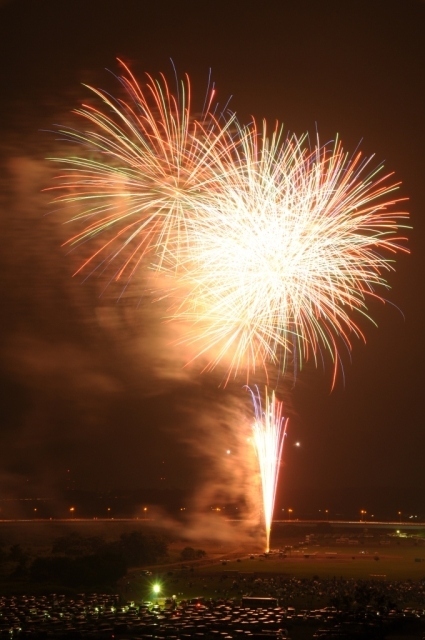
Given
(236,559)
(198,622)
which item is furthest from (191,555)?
(198,622)

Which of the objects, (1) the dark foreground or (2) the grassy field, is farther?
(2) the grassy field

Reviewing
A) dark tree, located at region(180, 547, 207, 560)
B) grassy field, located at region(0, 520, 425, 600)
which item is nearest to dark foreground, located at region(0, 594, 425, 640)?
grassy field, located at region(0, 520, 425, 600)

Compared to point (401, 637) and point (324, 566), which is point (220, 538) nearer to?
point (324, 566)

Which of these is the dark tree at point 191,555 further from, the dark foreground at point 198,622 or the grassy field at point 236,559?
the dark foreground at point 198,622

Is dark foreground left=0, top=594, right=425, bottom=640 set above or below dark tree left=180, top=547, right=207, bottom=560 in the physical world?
below

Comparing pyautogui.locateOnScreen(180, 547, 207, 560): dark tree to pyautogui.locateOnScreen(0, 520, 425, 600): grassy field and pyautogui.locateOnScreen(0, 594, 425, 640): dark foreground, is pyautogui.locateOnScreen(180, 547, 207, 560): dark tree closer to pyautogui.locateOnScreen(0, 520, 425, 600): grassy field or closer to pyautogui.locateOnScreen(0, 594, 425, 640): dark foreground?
pyautogui.locateOnScreen(0, 520, 425, 600): grassy field

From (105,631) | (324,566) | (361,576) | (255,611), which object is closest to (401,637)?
(255,611)

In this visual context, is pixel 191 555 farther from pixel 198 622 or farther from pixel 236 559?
pixel 198 622

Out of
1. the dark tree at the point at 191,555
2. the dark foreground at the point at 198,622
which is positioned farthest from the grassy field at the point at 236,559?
the dark foreground at the point at 198,622

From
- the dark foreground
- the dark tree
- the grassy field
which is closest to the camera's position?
the dark foreground

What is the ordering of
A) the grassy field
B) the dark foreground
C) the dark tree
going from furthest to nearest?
1. the dark tree
2. the grassy field
3. the dark foreground
